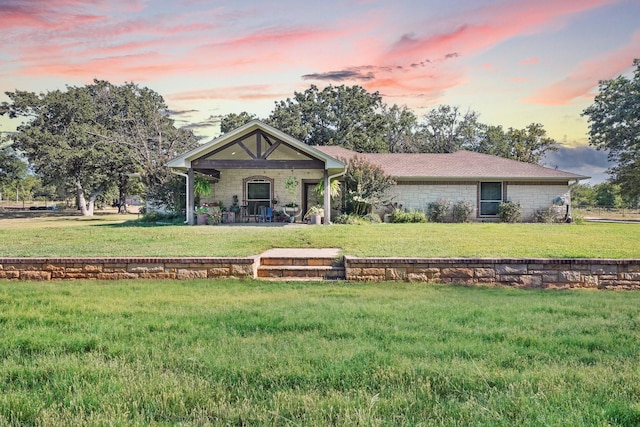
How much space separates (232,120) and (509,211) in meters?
25.0

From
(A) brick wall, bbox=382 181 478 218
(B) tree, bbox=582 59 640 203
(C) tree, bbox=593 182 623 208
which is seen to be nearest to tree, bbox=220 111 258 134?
(A) brick wall, bbox=382 181 478 218

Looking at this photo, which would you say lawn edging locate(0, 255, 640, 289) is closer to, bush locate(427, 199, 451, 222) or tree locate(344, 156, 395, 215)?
tree locate(344, 156, 395, 215)

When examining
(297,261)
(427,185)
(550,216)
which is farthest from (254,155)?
(550,216)

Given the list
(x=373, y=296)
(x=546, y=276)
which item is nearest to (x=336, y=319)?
(x=373, y=296)

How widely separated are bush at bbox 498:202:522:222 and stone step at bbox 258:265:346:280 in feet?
51.2

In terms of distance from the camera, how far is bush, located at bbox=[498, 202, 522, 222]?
20734mm

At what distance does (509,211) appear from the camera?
68.0ft

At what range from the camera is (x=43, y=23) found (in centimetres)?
1431

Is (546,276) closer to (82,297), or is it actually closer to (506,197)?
(82,297)

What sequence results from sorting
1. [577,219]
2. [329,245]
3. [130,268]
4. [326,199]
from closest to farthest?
[130,268] → [329,245] → [326,199] → [577,219]

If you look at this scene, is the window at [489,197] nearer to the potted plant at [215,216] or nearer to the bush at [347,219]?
the bush at [347,219]

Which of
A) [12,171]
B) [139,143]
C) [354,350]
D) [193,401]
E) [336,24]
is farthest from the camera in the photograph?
[12,171]

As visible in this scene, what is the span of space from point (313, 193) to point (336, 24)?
9.03 metres

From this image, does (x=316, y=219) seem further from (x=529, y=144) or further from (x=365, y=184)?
(x=529, y=144)
